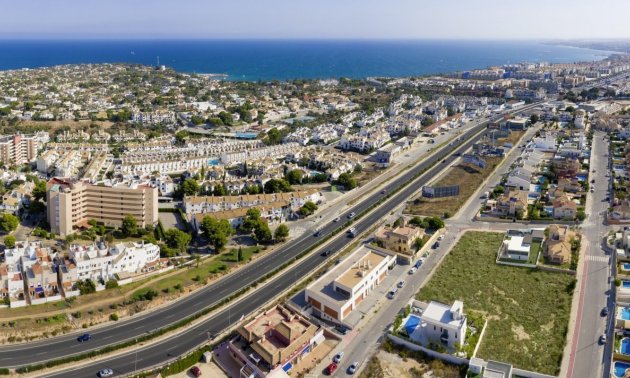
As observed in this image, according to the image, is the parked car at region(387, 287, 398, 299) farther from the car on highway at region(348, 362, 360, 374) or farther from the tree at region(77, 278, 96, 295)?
the tree at region(77, 278, 96, 295)

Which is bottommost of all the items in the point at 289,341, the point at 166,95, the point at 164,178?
the point at 289,341

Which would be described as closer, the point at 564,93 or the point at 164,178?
the point at 164,178

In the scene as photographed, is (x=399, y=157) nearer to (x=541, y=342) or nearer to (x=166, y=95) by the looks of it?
(x=541, y=342)

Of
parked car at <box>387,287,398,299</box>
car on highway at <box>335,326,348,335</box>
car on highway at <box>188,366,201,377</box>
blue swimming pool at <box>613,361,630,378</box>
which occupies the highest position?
parked car at <box>387,287,398,299</box>

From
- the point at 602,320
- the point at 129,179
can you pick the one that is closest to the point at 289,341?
the point at 602,320

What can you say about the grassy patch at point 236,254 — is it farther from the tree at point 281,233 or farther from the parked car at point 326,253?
the parked car at point 326,253

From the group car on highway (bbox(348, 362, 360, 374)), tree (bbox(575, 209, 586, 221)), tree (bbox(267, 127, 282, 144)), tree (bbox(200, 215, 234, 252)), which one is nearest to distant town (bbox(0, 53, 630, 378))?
car on highway (bbox(348, 362, 360, 374))
